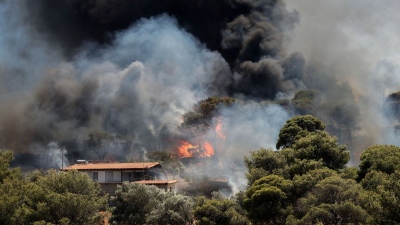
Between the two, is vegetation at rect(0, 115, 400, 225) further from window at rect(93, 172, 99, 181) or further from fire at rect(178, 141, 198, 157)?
fire at rect(178, 141, 198, 157)

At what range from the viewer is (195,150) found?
76.8 meters

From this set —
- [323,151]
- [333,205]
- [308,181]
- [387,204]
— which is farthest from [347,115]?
[387,204]

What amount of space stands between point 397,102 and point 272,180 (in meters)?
52.7

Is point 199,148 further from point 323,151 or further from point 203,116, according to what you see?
point 323,151

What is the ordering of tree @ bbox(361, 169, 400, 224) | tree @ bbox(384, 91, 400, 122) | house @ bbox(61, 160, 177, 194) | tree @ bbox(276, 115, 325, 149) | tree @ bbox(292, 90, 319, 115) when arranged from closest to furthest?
tree @ bbox(361, 169, 400, 224), tree @ bbox(276, 115, 325, 149), house @ bbox(61, 160, 177, 194), tree @ bbox(292, 90, 319, 115), tree @ bbox(384, 91, 400, 122)

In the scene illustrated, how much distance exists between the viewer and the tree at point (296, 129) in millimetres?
48969

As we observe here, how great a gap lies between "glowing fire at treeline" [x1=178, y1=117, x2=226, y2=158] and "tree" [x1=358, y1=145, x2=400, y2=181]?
36.2 metres

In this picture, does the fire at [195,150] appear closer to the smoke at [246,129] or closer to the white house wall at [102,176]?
the smoke at [246,129]

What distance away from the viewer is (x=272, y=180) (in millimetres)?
34875

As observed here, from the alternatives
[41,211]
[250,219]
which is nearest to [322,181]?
[250,219]

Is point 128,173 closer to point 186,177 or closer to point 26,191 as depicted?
point 186,177

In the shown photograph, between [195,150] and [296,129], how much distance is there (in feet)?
99.1

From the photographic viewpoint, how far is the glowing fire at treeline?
74.6 meters

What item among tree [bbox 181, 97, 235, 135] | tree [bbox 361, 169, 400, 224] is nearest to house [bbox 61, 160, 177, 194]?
tree [bbox 181, 97, 235, 135]
